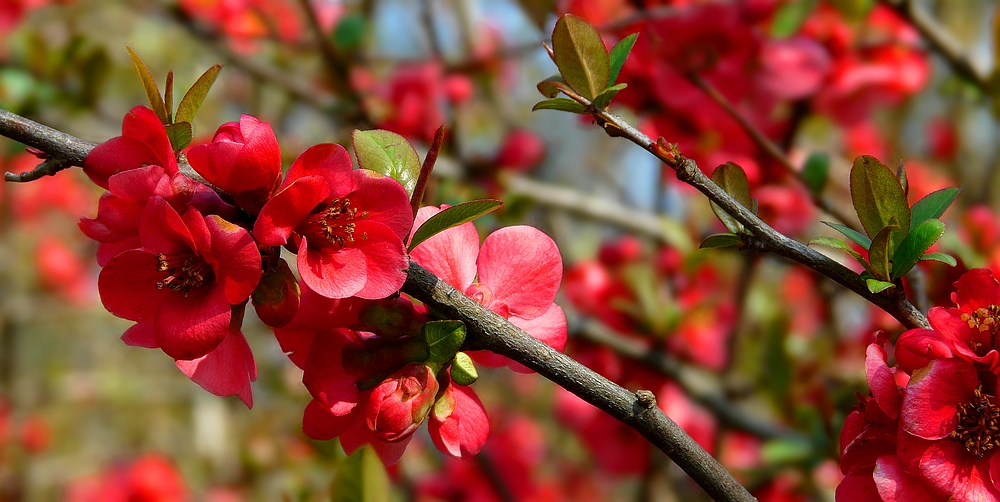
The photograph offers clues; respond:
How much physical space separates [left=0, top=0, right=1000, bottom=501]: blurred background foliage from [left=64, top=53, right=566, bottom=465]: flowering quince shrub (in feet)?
0.50

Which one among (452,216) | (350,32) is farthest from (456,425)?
(350,32)

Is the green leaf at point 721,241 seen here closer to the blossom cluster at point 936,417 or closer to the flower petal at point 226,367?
the blossom cluster at point 936,417

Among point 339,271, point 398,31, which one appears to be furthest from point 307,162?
point 398,31

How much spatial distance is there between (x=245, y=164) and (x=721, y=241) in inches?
15.0

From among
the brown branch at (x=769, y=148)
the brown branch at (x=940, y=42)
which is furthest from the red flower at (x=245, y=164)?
the brown branch at (x=940, y=42)

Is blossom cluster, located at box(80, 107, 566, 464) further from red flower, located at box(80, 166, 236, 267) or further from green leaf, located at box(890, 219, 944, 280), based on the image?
green leaf, located at box(890, 219, 944, 280)

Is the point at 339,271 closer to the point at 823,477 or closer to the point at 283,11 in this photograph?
the point at 823,477

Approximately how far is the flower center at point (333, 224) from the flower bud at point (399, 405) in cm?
11

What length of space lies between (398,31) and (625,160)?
1837mm

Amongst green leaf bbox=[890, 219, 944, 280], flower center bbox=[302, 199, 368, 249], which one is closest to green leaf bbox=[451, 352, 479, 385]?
flower center bbox=[302, 199, 368, 249]

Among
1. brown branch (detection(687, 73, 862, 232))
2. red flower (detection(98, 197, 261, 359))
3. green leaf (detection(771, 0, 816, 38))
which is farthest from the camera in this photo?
green leaf (detection(771, 0, 816, 38))

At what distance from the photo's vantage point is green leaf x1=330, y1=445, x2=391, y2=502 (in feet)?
2.43

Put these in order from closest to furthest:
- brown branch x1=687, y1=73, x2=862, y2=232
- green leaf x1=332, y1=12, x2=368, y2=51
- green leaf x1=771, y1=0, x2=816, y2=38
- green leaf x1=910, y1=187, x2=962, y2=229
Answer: green leaf x1=910, y1=187, x2=962, y2=229 → brown branch x1=687, y1=73, x2=862, y2=232 → green leaf x1=771, y1=0, x2=816, y2=38 → green leaf x1=332, y1=12, x2=368, y2=51

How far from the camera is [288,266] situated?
621mm
